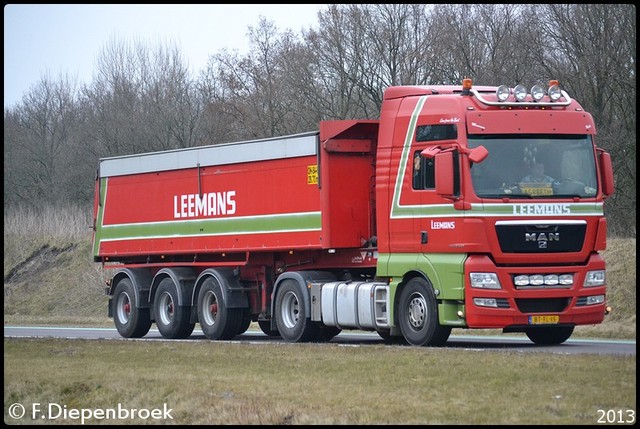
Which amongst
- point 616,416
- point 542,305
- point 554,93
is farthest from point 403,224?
point 616,416

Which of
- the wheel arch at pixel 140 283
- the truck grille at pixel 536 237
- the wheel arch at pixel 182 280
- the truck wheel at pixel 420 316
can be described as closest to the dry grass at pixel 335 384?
the truck wheel at pixel 420 316

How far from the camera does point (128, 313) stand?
27.1 metres

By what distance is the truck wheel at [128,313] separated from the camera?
87.1ft

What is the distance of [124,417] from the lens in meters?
13.8

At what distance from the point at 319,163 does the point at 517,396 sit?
9374mm

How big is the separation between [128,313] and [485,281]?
10920 mm

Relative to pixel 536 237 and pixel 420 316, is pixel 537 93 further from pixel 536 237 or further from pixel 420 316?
pixel 420 316

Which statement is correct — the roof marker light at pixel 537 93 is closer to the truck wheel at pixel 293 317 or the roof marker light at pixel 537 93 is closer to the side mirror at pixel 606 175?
the side mirror at pixel 606 175

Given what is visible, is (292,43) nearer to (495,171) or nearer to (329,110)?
(329,110)

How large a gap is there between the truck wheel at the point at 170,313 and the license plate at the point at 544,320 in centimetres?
885

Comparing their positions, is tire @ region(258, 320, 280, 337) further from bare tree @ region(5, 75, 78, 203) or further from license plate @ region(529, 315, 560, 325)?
bare tree @ region(5, 75, 78, 203)

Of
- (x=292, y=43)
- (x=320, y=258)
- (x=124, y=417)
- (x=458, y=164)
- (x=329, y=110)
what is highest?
(x=292, y=43)

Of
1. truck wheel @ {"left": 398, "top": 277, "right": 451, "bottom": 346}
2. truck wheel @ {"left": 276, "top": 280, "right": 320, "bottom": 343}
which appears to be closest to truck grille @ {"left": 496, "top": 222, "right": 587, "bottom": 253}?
truck wheel @ {"left": 398, "top": 277, "right": 451, "bottom": 346}

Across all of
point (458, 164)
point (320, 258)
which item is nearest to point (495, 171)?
point (458, 164)
